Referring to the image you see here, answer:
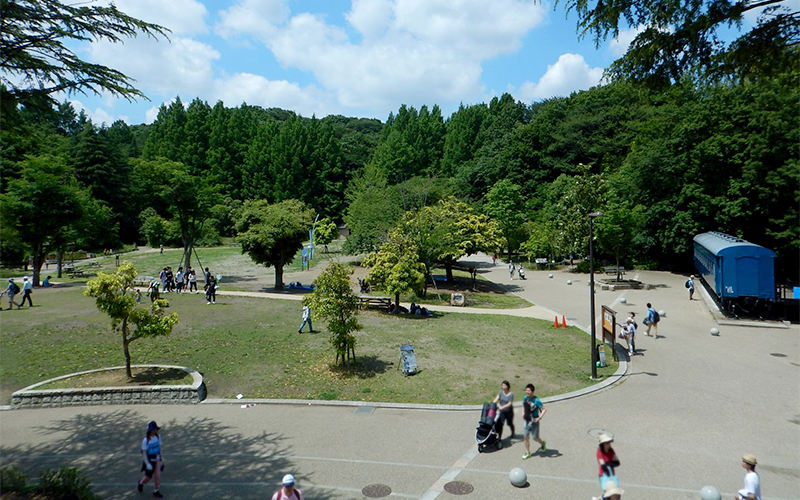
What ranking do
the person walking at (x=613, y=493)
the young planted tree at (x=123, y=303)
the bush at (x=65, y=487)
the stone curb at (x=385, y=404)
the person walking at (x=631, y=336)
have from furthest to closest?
the person walking at (x=631, y=336) < the young planted tree at (x=123, y=303) < the stone curb at (x=385, y=404) < the bush at (x=65, y=487) < the person walking at (x=613, y=493)

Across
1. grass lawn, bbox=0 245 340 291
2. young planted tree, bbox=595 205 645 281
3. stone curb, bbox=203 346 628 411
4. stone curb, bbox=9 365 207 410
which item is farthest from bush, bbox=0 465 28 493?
young planted tree, bbox=595 205 645 281

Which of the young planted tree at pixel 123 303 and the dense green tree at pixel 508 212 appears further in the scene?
the dense green tree at pixel 508 212

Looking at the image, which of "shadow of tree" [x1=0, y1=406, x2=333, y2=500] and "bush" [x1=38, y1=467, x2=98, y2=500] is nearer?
"bush" [x1=38, y1=467, x2=98, y2=500]

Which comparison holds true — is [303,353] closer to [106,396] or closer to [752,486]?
[106,396]

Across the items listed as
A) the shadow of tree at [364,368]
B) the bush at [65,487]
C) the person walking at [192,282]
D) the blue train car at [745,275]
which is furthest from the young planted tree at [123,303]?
the blue train car at [745,275]

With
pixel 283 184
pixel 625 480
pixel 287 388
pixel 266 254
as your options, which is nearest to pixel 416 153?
pixel 283 184

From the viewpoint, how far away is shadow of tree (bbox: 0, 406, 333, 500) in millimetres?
9250

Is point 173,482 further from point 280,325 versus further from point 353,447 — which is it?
point 280,325

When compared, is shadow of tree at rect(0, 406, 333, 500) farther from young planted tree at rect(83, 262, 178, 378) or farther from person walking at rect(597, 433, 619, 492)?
person walking at rect(597, 433, 619, 492)

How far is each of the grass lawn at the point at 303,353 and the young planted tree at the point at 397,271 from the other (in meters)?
1.71

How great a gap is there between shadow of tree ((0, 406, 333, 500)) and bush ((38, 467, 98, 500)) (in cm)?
104

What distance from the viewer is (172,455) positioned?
1070 cm

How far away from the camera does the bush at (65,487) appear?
7859mm

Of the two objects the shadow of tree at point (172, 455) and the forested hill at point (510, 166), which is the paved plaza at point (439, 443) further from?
the forested hill at point (510, 166)
